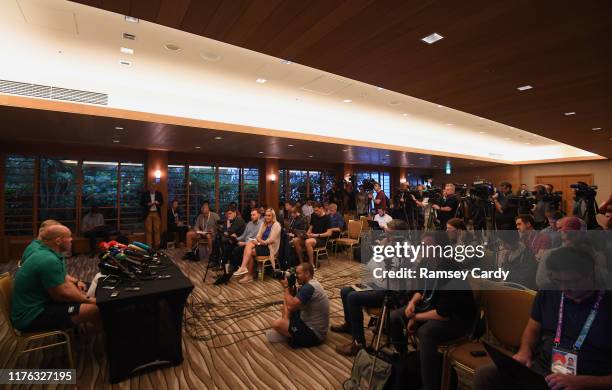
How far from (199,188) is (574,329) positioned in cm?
992

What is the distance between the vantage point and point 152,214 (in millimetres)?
8477

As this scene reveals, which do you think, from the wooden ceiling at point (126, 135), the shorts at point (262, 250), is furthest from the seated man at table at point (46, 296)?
the wooden ceiling at point (126, 135)

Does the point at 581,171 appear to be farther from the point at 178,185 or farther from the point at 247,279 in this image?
the point at 178,185

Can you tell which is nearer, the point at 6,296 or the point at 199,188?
the point at 6,296

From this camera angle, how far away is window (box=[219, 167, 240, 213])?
1050cm

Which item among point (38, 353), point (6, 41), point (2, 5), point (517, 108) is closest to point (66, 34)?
point (2, 5)

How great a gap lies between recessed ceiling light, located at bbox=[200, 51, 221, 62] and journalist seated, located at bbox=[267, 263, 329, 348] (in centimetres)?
338

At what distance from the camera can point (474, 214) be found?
5.62m

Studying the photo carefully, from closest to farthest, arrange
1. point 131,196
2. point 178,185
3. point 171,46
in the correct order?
point 171,46 < point 131,196 < point 178,185

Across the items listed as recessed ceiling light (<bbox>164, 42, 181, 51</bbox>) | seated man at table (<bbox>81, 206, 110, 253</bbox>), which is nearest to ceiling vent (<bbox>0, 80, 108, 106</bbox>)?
recessed ceiling light (<bbox>164, 42, 181, 51</bbox>)

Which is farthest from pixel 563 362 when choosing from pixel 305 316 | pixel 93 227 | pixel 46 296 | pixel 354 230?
pixel 93 227

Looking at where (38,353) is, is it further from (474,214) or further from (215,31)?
(474,214)

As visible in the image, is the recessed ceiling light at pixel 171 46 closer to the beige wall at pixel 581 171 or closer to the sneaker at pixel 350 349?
the sneaker at pixel 350 349

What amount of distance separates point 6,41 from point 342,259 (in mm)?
6681
